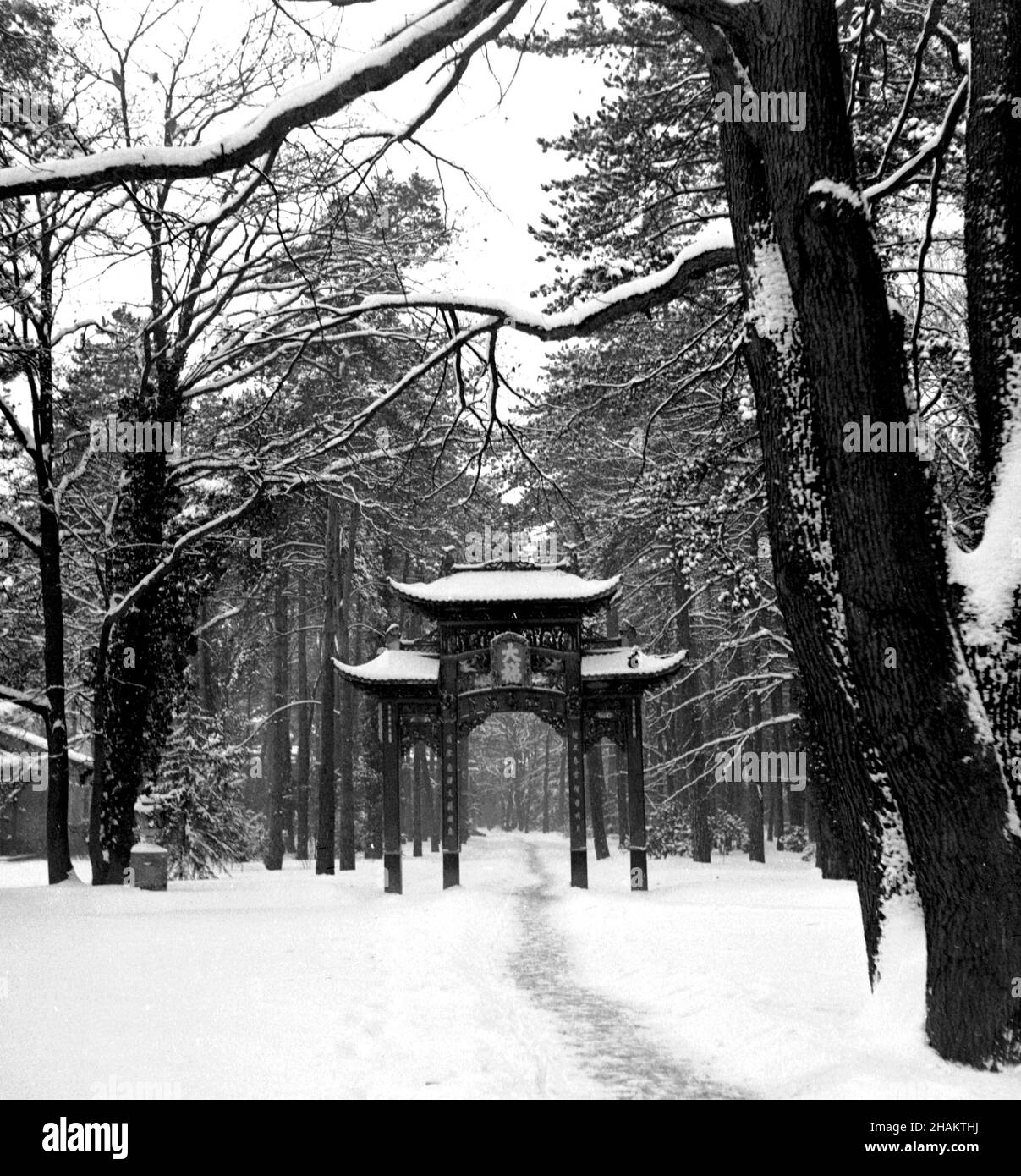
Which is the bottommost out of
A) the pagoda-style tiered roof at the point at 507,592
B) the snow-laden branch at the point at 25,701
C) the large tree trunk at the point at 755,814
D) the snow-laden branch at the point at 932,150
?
the large tree trunk at the point at 755,814

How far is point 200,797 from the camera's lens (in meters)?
22.0

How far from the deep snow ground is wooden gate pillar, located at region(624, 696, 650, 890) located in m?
3.22

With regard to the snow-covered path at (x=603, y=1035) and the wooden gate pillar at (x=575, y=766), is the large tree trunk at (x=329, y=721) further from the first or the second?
the snow-covered path at (x=603, y=1035)

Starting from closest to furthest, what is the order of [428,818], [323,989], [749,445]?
[323,989], [749,445], [428,818]

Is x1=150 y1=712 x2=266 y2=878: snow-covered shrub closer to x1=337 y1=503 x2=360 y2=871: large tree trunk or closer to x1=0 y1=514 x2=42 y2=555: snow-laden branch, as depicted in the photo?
x1=337 y1=503 x2=360 y2=871: large tree trunk

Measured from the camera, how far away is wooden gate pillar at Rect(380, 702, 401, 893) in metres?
18.2

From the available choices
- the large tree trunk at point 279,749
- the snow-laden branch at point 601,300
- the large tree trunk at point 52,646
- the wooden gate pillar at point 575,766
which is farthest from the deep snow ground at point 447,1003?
the large tree trunk at point 279,749

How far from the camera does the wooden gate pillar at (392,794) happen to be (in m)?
18.2

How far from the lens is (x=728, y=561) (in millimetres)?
14406

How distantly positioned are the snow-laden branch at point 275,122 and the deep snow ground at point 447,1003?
432 centimetres

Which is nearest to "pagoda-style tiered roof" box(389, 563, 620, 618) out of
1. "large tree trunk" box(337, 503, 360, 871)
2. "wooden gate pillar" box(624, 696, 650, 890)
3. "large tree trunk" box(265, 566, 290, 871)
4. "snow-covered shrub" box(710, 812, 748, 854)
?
"wooden gate pillar" box(624, 696, 650, 890)

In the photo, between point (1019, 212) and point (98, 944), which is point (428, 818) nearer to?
point (98, 944)
